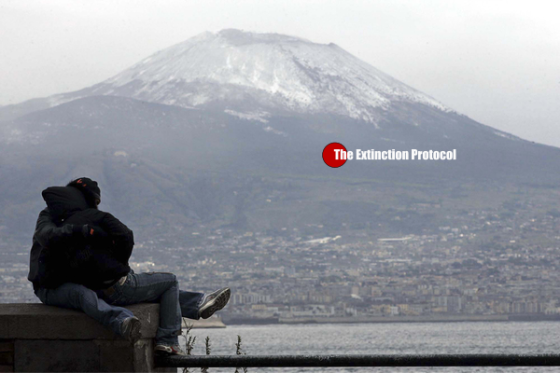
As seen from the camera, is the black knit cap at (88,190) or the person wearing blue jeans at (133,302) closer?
the person wearing blue jeans at (133,302)

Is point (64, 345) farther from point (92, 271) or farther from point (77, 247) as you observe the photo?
point (77, 247)

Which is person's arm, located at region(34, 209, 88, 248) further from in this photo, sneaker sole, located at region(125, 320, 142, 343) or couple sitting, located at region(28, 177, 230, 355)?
sneaker sole, located at region(125, 320, 142, 343)

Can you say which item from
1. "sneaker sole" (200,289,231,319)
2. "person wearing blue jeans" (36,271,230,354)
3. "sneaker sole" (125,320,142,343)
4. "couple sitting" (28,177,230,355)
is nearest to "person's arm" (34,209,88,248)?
"couple sitting" (28,177,230,355)

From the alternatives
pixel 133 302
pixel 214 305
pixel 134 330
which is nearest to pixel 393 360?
pixel 214 305

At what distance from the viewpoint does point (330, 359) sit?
4.48 metres

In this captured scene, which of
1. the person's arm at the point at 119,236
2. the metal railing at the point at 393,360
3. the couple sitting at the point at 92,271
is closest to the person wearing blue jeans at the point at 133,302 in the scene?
the couple sitting at the point at 92,271

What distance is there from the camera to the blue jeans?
458cm

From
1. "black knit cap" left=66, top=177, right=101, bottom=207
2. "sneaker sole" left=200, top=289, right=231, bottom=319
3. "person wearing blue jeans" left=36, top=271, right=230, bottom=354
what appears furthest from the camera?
"sneaker sole" left=200, top=289, right=231, bottom=319

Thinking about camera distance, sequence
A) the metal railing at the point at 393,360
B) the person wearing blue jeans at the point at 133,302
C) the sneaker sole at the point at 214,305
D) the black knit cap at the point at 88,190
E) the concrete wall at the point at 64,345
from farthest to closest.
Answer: the sneaker sole at the point at 214,305 < the black knit cap at the point at 88,190 < the concrete wall at the point at 64,345 < the person wearing blue jeans at the point at 133,302 < the metal railing at the point at 393,360

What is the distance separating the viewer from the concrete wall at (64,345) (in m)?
4.67

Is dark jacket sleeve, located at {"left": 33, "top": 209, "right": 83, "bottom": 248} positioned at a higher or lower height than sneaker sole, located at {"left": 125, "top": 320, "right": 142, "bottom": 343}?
higher

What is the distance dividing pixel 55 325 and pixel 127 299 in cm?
44

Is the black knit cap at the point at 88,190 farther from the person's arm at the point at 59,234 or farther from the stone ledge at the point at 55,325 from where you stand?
the stone ledge at the point at 55,325

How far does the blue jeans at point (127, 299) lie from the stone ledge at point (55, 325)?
0.21 ft
